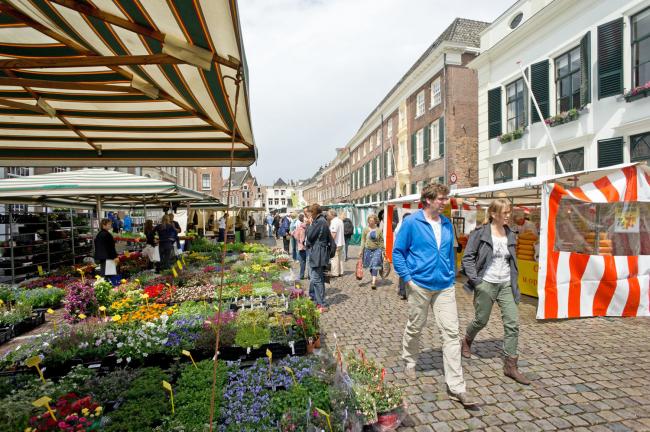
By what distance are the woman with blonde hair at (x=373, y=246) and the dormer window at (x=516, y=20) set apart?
35.6 ft

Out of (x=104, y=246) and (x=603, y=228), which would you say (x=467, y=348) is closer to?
(x=603, y=228)

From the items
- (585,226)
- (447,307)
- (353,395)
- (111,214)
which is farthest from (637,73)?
(111,214)

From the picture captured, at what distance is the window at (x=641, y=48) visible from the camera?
8.85m

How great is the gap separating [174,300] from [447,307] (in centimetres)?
459

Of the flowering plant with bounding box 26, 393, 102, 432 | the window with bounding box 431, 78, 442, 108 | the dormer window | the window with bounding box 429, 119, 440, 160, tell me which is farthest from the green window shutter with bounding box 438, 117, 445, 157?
the flowering plant with bounding box 26, 393, 102, 432

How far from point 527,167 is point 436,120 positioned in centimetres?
818

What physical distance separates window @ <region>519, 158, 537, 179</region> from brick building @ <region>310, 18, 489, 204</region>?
441cm

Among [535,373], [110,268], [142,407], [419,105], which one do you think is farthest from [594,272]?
[419,105]

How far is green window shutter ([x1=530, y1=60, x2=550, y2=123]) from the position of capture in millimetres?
11914

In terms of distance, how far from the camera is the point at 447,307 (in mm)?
3279

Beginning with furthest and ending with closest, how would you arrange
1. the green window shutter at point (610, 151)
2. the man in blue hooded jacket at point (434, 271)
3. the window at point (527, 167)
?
1. the window at point (527, 167)
2. the green window shutter at point (610, 151)
3. the man in blue hooded jacket at point (434, 271)

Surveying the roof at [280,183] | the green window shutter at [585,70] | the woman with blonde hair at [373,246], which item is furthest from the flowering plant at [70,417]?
the roof at [280,183]

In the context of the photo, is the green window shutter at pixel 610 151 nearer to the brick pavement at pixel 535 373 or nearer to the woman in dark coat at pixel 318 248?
the brick pavement at pixel 535 373

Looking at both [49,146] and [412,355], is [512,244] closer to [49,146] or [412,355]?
[412,355]
